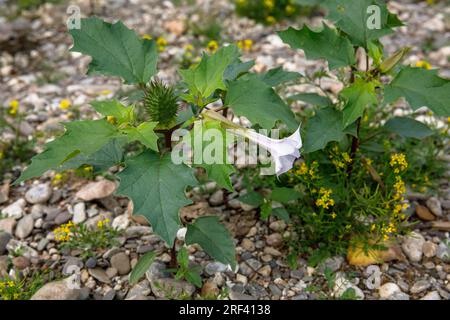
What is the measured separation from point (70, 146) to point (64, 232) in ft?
3.04

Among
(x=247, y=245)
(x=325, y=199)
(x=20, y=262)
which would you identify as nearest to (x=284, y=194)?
(x=325, y=199)

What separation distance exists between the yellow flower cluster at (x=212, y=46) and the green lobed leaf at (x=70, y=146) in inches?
89.0

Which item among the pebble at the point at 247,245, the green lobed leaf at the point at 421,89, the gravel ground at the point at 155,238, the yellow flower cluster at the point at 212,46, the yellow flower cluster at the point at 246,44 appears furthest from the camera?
the yellow flower cluster at the point at 246,44

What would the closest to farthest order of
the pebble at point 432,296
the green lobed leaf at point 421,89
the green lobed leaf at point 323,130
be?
the green lobed leaf at point 421,89, the green lobed leaf at point 323,130, the pebble at point 432,296

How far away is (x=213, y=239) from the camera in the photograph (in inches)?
93.0

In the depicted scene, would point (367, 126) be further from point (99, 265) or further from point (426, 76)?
point (99, 265)

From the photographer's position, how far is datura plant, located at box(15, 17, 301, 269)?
6.20 feet

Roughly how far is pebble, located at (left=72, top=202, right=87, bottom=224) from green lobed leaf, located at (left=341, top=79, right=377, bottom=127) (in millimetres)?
1580

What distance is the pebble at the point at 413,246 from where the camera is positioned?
264 centimetres

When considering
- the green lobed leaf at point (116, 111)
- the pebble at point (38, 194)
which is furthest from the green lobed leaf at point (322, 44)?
the pebble at point (38, 194)

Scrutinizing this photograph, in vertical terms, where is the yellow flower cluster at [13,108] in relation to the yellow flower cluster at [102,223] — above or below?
above

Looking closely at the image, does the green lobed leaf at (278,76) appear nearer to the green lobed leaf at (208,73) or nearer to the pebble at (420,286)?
the green lobed leaf at (208,73)

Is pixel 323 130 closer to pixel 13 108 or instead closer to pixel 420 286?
pixel 420 286

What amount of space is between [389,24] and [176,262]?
1.53 m
